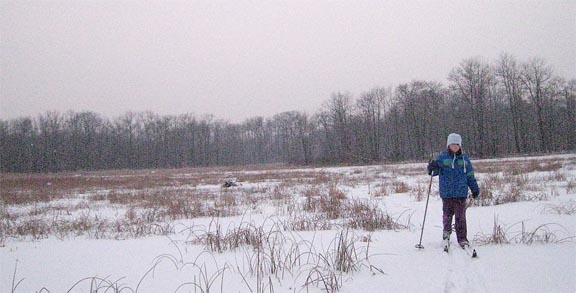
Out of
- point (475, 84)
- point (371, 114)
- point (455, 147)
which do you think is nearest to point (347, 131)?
point (371, 114)

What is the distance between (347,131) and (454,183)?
60.9 metres

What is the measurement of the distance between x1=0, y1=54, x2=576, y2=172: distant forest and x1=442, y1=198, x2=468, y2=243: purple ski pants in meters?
23.6

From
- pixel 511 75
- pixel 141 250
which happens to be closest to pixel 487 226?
pixel 141 250

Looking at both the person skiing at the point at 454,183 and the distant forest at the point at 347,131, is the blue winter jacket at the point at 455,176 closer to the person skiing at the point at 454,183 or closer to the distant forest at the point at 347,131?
the person skiing at the point at 454,183

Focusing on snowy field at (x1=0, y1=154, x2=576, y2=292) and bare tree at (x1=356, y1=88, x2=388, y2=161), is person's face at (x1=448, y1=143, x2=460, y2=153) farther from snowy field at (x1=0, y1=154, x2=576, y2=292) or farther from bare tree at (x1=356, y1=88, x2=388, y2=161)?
bare tree at (x1=356, y1=88, x2=388, y2=161)

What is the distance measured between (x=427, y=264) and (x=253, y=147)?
327 feet

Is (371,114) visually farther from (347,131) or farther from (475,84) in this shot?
(475,84)

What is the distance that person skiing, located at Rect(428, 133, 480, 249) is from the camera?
457 cm

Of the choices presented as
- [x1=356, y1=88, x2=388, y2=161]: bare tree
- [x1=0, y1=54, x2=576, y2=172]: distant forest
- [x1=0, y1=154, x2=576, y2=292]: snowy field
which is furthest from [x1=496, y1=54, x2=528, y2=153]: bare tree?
[x1=0, y1=154, x2=576, y2=292]: snowy field

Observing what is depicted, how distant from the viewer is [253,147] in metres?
103

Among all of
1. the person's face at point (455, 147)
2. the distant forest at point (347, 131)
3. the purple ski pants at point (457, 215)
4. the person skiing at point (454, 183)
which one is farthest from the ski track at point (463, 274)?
the distant forest at point (347, 131)

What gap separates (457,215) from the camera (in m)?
4.60

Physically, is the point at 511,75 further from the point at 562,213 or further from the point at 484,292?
the point at 484,292

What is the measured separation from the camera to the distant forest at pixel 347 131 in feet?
155
